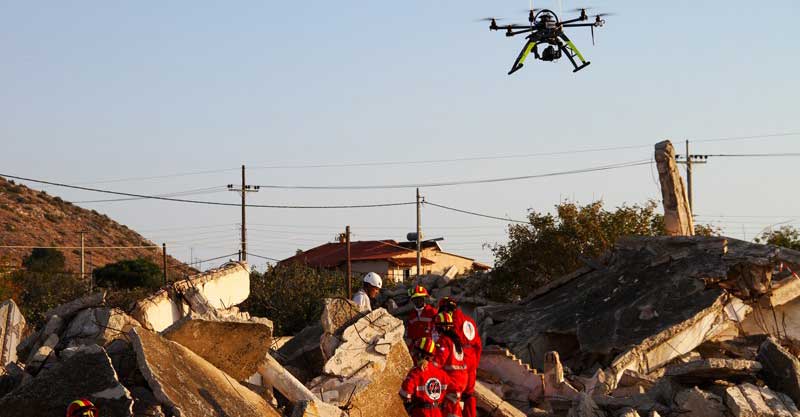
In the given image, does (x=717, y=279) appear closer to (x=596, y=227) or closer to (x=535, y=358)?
(x=535, y=358)

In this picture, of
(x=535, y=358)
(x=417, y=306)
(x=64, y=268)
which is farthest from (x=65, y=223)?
(x=417, y=306)

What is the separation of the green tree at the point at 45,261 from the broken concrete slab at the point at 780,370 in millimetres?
49555

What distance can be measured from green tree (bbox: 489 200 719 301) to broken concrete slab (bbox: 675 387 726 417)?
19494mm

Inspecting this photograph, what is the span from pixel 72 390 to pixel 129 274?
160ft

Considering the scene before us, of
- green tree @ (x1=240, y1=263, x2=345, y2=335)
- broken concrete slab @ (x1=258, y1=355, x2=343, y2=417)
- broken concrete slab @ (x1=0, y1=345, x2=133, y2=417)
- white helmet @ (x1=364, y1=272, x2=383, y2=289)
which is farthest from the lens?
green tree @ (x1=240, y1=263, x2=345, y2=335)

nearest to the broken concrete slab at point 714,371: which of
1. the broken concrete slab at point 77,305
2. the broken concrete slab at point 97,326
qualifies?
the broken concrete slab at point 97,326

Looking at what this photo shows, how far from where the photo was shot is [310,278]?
1439 inches

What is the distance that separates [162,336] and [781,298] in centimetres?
1151

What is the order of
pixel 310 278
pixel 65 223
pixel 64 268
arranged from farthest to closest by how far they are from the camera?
pixel 65 223
pixel 64 268
pixel 310 278

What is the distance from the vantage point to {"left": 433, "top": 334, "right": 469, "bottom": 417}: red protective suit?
12.4 m

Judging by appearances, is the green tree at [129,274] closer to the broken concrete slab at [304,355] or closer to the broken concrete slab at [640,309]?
the broken concrete slab at [640,309]

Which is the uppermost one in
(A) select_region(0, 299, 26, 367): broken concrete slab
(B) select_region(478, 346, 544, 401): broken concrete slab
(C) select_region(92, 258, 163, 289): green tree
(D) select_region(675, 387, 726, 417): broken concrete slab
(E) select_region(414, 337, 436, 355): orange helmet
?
(E) select_region(414, 337, 436, 355): orange helmet

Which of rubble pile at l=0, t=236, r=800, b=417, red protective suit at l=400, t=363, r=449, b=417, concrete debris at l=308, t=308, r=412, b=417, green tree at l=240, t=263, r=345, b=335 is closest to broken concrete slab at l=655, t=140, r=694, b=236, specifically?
rubble pile at l=0, t=236, r=800, b=417

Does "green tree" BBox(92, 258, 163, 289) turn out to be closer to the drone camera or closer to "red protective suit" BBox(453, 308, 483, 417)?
the drone camera
